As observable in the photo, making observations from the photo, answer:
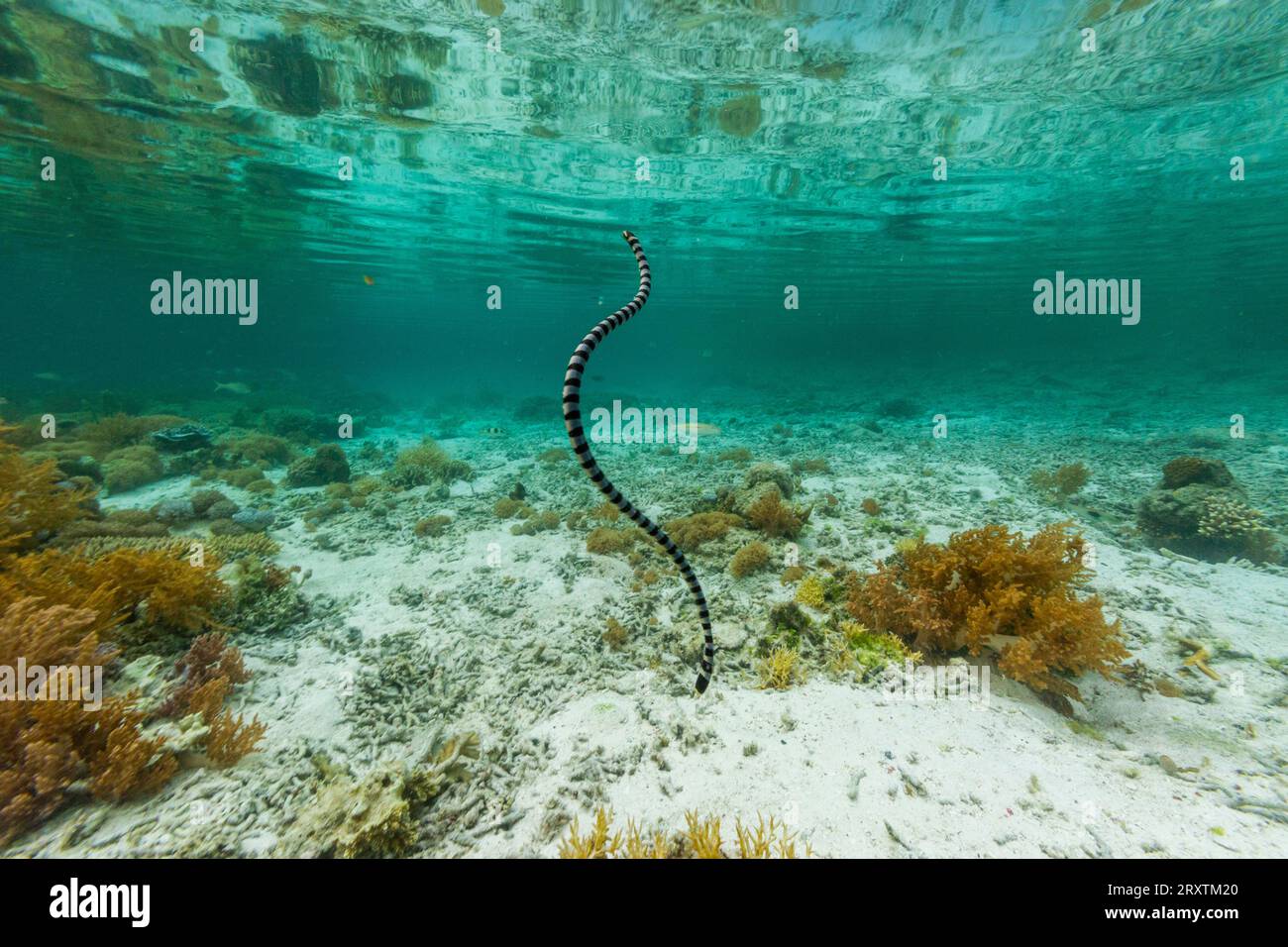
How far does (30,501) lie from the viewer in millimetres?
5617

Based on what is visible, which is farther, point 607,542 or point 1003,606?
point 607,542

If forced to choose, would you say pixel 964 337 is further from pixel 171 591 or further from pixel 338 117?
pixel 171 591

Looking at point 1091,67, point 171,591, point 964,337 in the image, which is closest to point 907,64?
point 1091,67

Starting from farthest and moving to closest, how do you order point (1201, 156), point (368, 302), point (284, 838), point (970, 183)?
point (368, 302) < point (970, 183) < point (1201, 156) < point (284, 838)

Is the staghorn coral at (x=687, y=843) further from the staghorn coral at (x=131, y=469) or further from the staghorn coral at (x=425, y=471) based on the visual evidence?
the staghorn coral at (x=131, y=469)

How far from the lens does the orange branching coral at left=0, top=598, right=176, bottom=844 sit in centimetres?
282

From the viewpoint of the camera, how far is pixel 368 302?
4747 cm

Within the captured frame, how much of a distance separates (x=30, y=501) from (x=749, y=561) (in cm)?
794

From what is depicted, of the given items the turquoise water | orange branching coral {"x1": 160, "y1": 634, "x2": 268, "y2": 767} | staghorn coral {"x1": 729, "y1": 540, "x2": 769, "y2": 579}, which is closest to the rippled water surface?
the turquoise water

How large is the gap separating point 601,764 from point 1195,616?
215 inches

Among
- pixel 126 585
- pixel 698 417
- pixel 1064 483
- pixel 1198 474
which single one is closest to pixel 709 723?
pixel 126 585

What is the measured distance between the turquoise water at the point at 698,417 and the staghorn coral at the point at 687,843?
0.16 metres

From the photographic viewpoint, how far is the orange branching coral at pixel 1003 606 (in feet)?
12.1

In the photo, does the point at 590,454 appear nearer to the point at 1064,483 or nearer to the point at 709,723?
the point at 709,723
